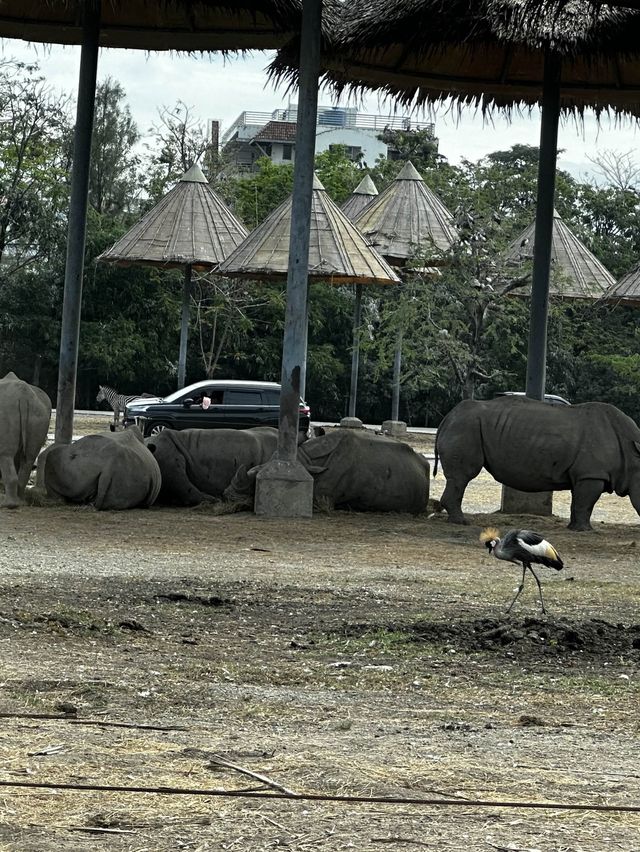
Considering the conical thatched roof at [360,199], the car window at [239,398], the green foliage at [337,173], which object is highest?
the green foliage at [337,173]

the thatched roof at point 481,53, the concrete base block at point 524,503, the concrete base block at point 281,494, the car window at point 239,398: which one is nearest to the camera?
the concrete base block at point 281,494

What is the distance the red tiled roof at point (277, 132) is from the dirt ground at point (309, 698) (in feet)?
229

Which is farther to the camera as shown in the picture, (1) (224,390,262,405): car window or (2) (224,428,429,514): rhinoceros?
(1) (224,390,262,405): car window

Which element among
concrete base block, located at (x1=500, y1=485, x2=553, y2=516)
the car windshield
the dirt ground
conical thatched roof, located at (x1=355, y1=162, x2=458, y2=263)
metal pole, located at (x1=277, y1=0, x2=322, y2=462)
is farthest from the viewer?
conical thatched roof, located at (x1=355, y1=162, x2=458, y2=263)

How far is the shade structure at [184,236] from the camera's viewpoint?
33125mm

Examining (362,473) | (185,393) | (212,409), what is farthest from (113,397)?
(362,473)

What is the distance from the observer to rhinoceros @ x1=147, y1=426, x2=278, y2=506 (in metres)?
17.5

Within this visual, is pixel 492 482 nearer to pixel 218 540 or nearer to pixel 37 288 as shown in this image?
pixel 218 540

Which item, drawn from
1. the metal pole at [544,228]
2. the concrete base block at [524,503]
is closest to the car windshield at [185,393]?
the metal pole at [544,228]

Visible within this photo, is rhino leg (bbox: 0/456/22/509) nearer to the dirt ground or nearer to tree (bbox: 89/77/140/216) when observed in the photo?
the dirt ground

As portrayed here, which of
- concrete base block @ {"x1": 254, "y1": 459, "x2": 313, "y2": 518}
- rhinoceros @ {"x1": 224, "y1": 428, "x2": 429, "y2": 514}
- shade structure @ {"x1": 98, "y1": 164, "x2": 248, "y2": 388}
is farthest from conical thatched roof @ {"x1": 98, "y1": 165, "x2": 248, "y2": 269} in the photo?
concrete base block @ {"x1": 254, "y1": 459, "x2": 313, "y2": 518}

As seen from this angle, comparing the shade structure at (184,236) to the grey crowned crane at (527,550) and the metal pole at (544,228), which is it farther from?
the grey crowned crane at (527,550)

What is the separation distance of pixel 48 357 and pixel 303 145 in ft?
92.9

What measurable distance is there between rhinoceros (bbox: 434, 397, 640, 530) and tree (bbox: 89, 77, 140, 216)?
41.9 m
